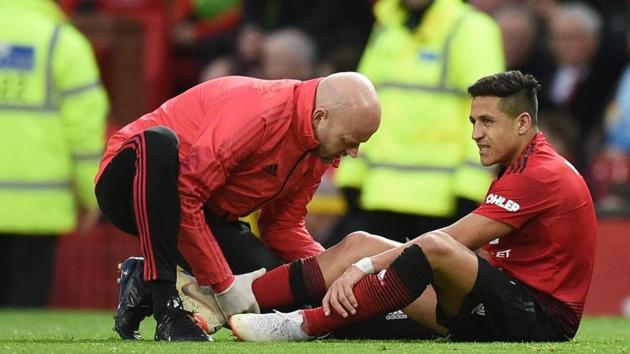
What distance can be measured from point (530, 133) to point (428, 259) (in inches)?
31.4

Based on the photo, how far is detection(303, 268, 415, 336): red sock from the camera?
6.83 metres

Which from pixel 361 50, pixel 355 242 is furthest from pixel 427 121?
pixel 361 50

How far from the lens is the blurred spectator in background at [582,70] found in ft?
42.0

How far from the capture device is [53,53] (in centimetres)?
1055

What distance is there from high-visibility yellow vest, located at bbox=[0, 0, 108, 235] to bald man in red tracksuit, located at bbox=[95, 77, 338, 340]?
9.95 feet

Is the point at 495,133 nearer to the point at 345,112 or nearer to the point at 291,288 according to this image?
the point at 345,112

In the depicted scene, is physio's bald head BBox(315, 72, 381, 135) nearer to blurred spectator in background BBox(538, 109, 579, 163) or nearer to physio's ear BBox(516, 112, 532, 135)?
physio's ear BBox(516, 112, 532, 135)

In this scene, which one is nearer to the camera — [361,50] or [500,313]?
[500,313]

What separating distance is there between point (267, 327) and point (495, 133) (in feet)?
4.19

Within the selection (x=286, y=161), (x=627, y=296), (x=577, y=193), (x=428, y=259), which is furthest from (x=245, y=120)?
(x=627, y=296)

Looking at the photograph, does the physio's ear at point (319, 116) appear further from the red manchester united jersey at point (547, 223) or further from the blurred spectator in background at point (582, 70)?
the blurred spectator in background at point (582, 70)

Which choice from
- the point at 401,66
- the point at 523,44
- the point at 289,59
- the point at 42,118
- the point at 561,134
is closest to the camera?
A: the point at 401,66

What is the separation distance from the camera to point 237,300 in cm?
731

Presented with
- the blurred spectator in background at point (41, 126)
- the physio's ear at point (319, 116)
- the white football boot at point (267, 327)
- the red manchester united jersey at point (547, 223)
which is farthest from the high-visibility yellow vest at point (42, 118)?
the red manchester united jersey at point (547, 223)
